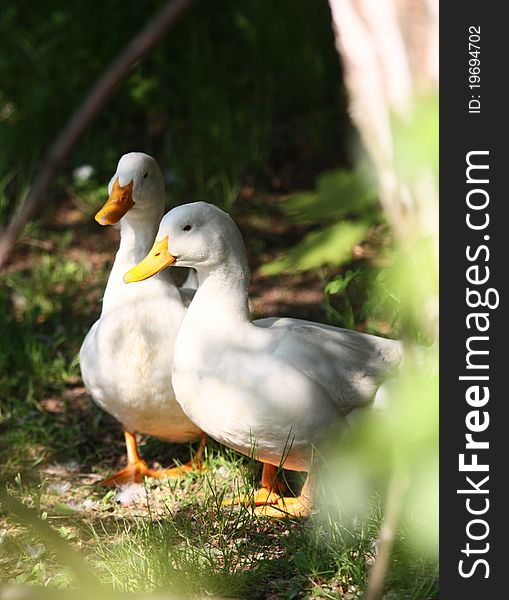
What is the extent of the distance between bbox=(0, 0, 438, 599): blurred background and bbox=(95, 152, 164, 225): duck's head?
24.4 inches

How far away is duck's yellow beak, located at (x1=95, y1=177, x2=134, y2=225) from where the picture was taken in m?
3.25

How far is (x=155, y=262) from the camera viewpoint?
300cm

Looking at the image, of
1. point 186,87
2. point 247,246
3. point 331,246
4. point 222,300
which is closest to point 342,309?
point 247,246

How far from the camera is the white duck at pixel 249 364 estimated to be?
112 inches

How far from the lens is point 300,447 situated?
293cm

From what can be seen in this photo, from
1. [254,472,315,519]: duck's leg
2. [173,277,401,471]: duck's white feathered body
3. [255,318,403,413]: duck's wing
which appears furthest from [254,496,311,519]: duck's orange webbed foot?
[255,318,403,413]: duck's wing

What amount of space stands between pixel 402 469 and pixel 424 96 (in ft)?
1.60

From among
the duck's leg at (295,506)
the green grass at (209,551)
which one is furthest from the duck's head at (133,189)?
the duck's leg at (295,506)

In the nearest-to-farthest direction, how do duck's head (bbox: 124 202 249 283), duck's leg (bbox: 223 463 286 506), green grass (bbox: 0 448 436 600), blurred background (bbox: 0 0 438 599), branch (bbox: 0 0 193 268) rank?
branch (bbox: 0 0 193 268) < blurred background (bbox: 0 0 438 599) < green grass (bbox: 0 448 436 600) < duck's head (bbox: 124 202 249 283) < duck's leg (bbox: 223 463 286 506)

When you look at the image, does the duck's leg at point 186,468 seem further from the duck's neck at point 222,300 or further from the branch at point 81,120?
the branch at point 81,120

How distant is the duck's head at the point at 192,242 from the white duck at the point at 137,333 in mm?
329

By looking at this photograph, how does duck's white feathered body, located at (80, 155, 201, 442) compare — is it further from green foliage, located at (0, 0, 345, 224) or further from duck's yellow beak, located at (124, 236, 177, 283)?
green foliage, located at (0, 0, 345, 224)

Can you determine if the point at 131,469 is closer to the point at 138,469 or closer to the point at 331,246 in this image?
A: the point at 138,469

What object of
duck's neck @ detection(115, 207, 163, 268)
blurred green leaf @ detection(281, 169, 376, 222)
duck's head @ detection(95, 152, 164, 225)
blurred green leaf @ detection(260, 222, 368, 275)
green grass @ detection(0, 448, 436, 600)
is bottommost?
green grass @ detection(0, 448, 436, 600)
